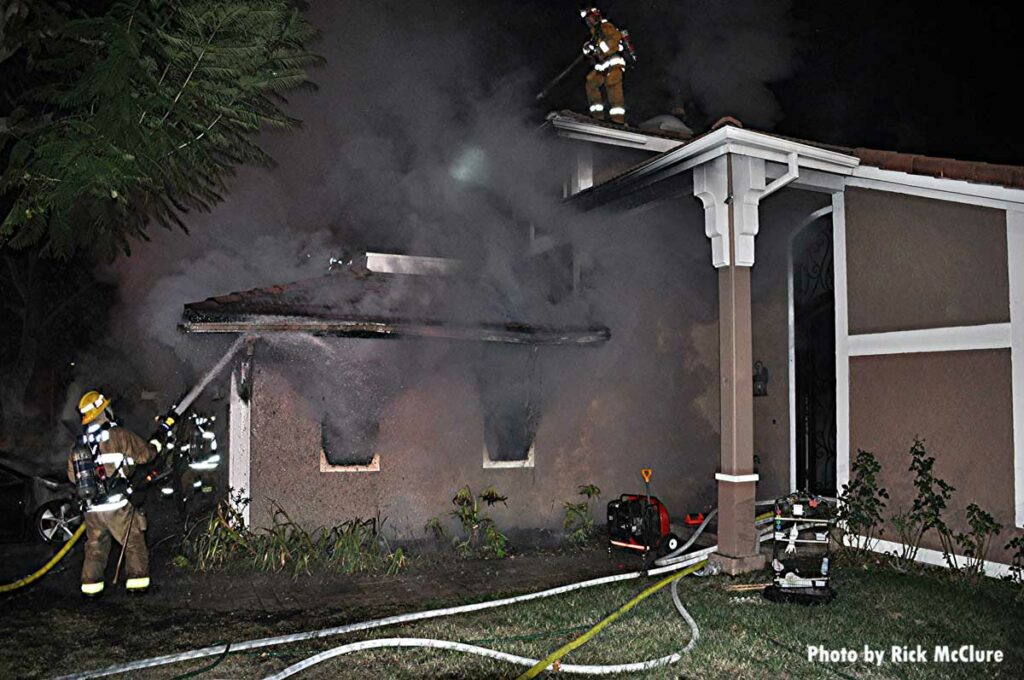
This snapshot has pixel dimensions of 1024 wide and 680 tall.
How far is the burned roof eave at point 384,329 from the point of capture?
25.4ft

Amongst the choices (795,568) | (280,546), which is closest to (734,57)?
(795,568)

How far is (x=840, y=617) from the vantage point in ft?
19.3

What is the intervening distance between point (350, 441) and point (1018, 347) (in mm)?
6807

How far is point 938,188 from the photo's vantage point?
7363 mm

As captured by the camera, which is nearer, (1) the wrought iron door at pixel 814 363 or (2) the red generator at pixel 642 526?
(2) the red generator at pixel 642 526

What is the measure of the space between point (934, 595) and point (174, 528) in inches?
311

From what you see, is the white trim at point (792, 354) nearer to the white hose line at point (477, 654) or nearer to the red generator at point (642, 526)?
the red generator at point (642, 526)

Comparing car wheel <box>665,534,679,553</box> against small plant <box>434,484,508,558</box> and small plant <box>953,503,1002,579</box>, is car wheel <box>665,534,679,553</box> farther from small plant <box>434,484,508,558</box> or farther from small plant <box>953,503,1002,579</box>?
small plant <box>953,503,1002,579</box>

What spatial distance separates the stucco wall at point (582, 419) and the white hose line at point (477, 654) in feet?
11.2

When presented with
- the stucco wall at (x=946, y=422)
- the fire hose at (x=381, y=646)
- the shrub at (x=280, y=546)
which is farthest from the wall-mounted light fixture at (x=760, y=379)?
the shrub at (x=280, y=546)

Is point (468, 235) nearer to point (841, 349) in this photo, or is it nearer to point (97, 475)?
point (841, 349)

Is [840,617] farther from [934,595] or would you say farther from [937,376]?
[937,376]

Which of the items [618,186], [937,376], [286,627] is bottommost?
[286,627]

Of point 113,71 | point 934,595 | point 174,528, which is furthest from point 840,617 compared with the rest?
point 174,528
